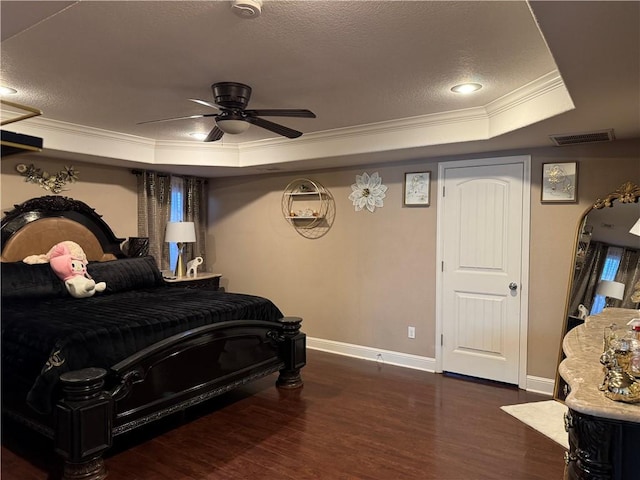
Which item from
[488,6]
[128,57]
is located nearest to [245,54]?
[128,57]

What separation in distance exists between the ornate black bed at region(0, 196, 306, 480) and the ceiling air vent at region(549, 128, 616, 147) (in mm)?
2642

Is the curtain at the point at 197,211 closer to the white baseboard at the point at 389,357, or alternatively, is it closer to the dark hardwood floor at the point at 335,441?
the white baseboard at the point at 389,357

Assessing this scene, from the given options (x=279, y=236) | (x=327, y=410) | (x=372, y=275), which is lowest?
(x=327, y=410)

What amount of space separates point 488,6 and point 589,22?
519 millimetres

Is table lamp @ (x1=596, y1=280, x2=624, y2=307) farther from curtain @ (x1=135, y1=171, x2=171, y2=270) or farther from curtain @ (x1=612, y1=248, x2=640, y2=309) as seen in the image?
curtain @ (x1=135, y1=171, x2=171, y2=270)

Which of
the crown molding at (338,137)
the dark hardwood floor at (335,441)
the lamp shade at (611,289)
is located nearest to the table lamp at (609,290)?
the lamp shade at (611,289)

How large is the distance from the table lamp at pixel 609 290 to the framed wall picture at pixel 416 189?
1685 millimetres

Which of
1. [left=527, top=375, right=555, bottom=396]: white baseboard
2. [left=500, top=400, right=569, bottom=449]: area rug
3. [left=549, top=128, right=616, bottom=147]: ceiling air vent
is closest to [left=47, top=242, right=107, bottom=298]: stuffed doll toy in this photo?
[left=500, top=400, right=569, bottom=449]: area rug

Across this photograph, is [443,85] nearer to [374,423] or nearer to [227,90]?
[227,90]

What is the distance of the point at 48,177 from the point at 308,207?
2794mm

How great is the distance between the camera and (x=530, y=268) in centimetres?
388

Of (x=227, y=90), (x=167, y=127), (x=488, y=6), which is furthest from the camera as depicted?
(x=167, y=127)

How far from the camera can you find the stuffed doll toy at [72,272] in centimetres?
383

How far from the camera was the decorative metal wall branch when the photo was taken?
432 centimetres
